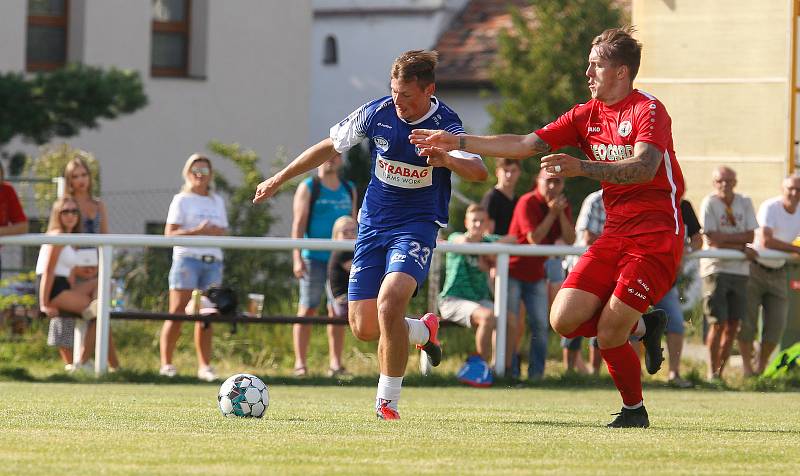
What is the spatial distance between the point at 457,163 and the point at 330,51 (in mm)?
36319

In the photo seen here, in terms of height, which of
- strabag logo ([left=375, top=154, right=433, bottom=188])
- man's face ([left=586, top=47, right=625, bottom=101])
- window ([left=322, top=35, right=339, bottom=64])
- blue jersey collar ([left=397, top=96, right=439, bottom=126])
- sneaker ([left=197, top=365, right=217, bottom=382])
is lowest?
sneaker ([left=197, top=365, right=217, bottom=382])

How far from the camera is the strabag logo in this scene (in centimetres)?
980

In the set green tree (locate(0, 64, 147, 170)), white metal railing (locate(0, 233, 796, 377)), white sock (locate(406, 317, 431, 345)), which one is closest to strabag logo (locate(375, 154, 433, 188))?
white sock (locate(406, 317, 431, 345))

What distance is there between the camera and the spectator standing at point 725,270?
50.3 ft

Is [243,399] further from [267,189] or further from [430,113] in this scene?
[430,113]

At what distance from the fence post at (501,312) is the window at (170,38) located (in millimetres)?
18056

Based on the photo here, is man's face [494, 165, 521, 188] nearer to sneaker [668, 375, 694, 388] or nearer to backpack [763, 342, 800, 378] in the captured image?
sneaker [668, 375, 694, 388]

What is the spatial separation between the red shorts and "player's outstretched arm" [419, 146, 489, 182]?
0.84 m

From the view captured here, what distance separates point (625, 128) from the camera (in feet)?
30.4

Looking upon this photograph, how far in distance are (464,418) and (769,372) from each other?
570 centimetres

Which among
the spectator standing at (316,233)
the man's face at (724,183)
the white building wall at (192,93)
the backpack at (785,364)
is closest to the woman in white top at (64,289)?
the spectator standing at (316,233)

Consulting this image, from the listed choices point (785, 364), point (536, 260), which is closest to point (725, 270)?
point (785, 364)

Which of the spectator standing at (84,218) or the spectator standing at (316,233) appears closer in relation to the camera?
the spectator standing at (84,218)

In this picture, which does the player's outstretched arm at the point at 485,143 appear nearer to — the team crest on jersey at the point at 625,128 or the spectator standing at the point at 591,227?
the team crest on jersey at the point at 625,128
